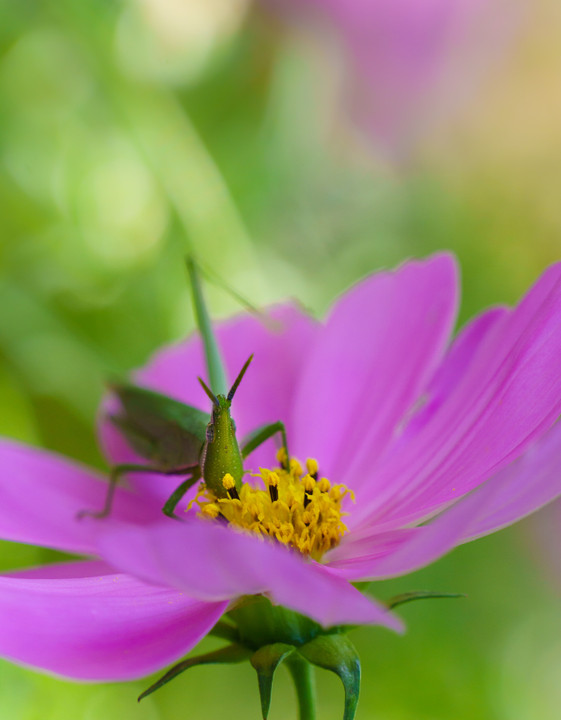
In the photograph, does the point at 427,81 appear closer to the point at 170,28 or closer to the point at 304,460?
the point at 170,28

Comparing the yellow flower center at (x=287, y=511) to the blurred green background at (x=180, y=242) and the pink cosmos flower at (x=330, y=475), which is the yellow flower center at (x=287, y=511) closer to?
the pink cosmos flower at (x=330, y=475)

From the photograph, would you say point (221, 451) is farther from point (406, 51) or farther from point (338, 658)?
point (406, 51)

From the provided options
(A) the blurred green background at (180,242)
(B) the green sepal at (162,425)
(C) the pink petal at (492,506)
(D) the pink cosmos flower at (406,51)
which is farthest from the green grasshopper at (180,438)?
(D) the pink cosmos flower at (406,51)

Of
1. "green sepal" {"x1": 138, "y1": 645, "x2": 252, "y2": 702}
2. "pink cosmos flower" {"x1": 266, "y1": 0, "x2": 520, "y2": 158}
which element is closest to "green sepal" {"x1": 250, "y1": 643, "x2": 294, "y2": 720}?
"green sepal" {"x1": 138, "y1": 645, "x2": 252, "y2": 702}

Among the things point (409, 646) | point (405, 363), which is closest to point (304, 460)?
point (405, 363)

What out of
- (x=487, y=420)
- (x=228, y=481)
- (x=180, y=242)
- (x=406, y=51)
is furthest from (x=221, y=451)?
(x=406, y=51)
